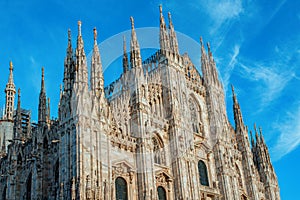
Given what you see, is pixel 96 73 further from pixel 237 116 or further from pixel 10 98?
pixel 10 98

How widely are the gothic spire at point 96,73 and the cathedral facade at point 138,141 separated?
0.08 m

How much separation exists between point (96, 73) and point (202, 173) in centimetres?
1539

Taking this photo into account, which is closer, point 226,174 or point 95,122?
point 95,122

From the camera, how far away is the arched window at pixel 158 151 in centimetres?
3691

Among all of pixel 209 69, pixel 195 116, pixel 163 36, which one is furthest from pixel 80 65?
pixel 209 69

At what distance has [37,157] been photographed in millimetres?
33000

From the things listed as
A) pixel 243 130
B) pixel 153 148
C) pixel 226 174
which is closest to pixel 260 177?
pixel 243 130

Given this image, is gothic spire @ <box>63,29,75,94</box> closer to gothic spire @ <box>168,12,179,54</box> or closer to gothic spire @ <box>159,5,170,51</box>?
gothic spire @ <box>159,5,170,51</box>

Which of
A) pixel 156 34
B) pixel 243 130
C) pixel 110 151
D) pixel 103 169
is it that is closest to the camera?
pixel 103 169

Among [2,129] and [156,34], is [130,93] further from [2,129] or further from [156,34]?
[2,129]

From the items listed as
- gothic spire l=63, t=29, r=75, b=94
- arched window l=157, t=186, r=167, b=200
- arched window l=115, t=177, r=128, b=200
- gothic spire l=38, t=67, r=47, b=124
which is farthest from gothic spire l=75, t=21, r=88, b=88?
arched window l=157, t=186, r=167, b=200

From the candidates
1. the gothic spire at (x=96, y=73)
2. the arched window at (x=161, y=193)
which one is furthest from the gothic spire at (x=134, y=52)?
the arched window at (x=161, y=193)

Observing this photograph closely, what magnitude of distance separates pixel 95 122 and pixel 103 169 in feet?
11.4

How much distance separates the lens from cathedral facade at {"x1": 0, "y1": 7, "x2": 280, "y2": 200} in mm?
29500
